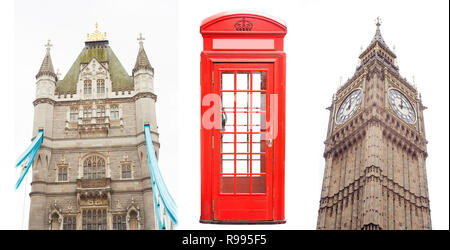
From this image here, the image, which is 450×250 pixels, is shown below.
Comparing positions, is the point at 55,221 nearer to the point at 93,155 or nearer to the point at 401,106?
the point at 93,155

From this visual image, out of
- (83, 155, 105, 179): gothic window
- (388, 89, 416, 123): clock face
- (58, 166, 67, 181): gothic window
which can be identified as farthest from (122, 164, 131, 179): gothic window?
(388, 89, 416, 123): clock face

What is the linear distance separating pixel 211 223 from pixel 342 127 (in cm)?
844

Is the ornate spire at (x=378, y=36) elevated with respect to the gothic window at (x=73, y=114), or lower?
elevated

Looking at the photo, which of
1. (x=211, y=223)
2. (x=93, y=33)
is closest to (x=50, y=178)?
(x=93, y=33)

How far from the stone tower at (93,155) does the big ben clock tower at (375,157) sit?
13.9ft

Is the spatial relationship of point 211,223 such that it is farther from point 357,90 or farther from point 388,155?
point 388,155

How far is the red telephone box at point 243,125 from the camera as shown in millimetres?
6938

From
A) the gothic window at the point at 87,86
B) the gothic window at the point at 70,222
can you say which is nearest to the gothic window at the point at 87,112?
the gothic window at the point at 87,86

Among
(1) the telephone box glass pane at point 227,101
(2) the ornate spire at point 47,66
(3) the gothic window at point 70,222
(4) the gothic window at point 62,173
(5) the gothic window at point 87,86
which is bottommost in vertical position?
(3) the gothic window at point 70,222

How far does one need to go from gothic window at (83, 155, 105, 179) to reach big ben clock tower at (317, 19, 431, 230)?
4708 mm

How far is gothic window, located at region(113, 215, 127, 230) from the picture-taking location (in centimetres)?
963

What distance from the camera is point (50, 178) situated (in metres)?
9.71

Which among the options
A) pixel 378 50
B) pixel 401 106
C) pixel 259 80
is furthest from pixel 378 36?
pixel 401 106

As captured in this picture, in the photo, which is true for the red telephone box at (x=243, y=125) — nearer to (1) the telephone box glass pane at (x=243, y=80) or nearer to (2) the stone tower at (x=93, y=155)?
Answer: (1) the telephone box glass pane at (x=243, y=80)
